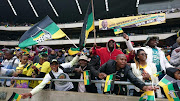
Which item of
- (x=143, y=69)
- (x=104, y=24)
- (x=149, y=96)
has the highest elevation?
(x=104, y=24)

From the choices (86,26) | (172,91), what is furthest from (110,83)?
(86,26)

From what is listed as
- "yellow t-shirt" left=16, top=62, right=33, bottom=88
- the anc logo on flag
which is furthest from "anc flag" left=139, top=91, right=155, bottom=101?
"yellow t-shirt" left=16, top=62, right=33, bottom=88

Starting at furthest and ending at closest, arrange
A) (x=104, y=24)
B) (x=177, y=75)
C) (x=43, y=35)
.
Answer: (x=104, y=24) → (x=43, y=35) → (x=177, y=75)

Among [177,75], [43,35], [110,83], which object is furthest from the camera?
[43,35]

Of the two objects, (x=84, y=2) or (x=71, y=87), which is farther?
(x=84, y=2)

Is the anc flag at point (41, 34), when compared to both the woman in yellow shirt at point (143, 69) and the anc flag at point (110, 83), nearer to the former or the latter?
the anc flag at point (110, 83)

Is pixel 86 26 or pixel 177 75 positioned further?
pixel 86 26

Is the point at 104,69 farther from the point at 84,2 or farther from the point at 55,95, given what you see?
the point at 84,2

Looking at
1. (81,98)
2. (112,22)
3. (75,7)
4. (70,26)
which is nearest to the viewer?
(81,98)

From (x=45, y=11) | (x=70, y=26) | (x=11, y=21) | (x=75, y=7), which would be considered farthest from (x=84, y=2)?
(x=11, y=21)

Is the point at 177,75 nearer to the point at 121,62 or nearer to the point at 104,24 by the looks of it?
the point at 121,62

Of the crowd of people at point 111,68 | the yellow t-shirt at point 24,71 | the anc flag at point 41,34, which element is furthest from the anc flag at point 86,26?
the yellow t-shirt at point 24,71

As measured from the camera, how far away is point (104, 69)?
2877 mm

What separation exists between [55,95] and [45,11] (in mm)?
29134
